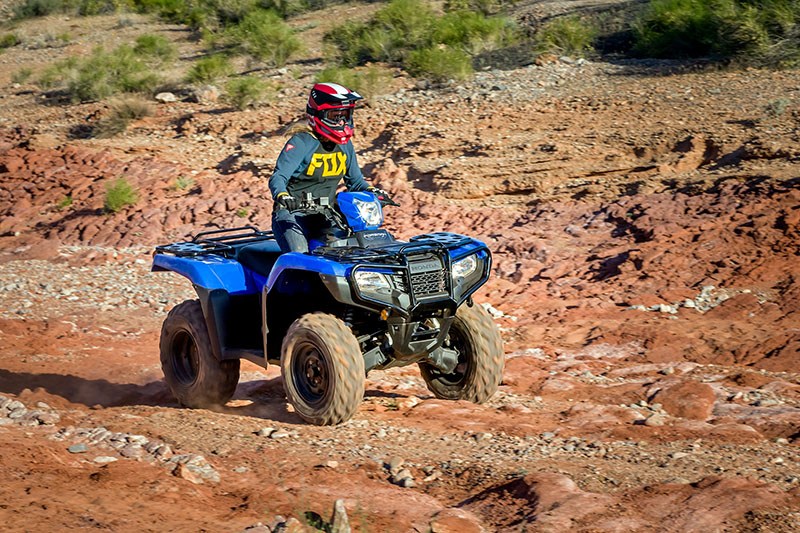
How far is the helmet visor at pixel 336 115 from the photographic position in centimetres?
747

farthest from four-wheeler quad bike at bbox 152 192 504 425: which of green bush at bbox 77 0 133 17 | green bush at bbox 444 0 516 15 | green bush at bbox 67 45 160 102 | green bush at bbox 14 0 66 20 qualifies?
green bush at bbox 14 0 66 20

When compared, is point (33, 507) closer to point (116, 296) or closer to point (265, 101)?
point (116, 296)

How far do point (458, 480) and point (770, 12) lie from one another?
13.9 meters

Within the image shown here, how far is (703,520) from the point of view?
4.84m

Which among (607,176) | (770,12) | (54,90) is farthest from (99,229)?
(770,12)

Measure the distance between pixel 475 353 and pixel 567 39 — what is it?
13424mm

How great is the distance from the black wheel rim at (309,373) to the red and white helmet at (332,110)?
1.63m

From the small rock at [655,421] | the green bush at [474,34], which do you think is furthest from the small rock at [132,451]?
the green bush at [474,34]

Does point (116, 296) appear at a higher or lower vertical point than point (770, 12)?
lower

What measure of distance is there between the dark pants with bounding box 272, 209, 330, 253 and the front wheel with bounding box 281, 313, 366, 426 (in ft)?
1.81

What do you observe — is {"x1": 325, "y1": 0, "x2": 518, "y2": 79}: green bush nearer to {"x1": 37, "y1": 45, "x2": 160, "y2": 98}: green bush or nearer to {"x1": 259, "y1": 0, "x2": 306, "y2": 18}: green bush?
{"x1": 37, "y1": 45, "x2": 160, "y2": 98}: green bush

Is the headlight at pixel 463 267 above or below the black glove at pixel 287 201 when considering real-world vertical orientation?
below

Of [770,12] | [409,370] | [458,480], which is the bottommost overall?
[409,370]

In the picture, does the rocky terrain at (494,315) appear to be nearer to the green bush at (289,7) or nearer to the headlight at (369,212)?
the headlight at (369,212)
